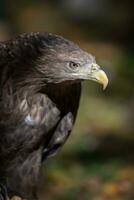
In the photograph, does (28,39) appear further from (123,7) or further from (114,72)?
(123,7)

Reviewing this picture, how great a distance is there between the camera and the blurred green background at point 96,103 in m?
9.98

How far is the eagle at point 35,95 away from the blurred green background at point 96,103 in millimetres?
1875

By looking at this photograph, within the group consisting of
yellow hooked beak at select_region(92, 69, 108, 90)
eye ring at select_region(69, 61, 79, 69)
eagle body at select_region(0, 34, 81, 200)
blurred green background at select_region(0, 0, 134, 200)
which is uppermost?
eye ring at select_region(69, 61, 79, 69)

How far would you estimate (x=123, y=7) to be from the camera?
58.9 ft

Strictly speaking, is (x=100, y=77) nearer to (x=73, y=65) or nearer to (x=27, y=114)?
(x=73, y=65)

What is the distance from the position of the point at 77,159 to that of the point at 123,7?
7619 mm

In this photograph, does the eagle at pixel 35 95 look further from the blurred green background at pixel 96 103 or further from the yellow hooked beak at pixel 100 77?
the blurred green background at pixel 96 103

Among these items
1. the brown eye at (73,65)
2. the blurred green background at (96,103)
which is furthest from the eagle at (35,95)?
the blurred green background at (96,103)

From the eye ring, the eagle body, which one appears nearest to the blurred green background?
the eagle body

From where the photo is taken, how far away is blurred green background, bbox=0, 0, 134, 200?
9.98 m

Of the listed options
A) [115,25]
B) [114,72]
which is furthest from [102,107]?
[115,25]

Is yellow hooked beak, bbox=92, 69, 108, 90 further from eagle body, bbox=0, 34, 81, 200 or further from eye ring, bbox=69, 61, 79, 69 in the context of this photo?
eagle body, bbox=0, 34, 81, 200

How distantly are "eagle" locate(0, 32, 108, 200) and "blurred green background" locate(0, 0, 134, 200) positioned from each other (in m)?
1.87

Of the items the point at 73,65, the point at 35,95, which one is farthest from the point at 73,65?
the point at 35,95
